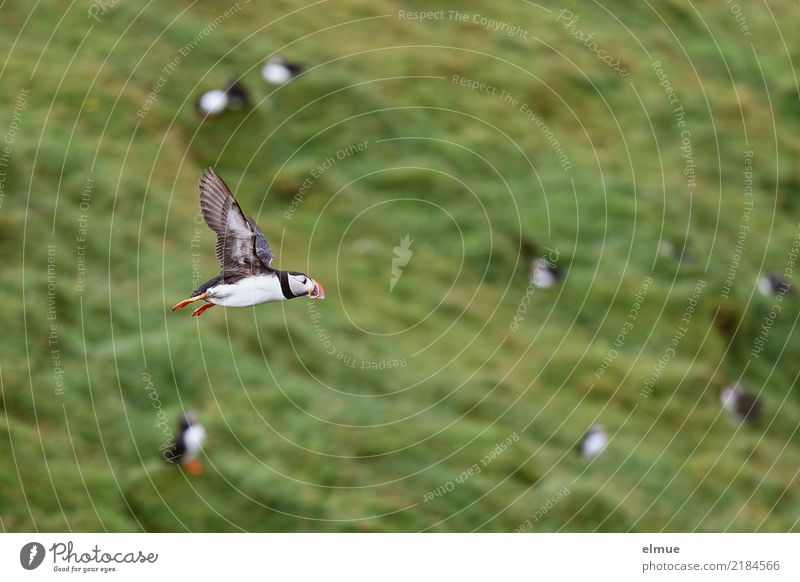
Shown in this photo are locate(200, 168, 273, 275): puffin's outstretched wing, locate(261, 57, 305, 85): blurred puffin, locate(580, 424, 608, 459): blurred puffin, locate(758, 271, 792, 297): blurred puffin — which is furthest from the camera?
locate(758, 271, 792, 297): blurred puffin

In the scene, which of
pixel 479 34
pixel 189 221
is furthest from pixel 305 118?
pixel 479 34

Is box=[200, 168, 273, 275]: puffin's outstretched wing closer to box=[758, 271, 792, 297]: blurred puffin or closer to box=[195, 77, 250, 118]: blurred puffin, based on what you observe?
box=[195, 77, 250, 118]: blurred puffin

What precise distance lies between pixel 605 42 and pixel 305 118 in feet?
5.02

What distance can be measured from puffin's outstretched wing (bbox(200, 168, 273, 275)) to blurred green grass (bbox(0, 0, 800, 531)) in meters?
0.35

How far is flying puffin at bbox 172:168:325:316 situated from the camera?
3.24m

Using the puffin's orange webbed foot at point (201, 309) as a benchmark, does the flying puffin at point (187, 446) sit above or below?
below

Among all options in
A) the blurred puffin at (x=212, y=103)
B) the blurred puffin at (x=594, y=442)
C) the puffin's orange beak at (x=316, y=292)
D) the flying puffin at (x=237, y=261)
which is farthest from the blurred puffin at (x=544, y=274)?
the blurred puffin at (x=212, y=103)

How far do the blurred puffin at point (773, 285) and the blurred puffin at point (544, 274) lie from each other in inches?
36.1

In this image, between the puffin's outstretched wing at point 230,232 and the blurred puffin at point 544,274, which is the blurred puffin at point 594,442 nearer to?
the blurred puffin at point 544,274

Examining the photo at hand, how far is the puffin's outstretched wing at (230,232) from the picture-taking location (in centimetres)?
324

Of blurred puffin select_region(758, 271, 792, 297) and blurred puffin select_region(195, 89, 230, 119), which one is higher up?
blurred puffin select_region(195, 89, 230, 119)

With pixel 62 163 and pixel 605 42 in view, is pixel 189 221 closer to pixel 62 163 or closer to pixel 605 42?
pixel 62 163

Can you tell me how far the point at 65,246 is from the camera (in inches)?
143

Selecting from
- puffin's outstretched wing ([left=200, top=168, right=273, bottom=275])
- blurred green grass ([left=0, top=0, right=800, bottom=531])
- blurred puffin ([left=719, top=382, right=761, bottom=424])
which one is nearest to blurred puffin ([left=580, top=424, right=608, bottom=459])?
blurred green grass ([left=0, top=0, right=800, bottom=531])
